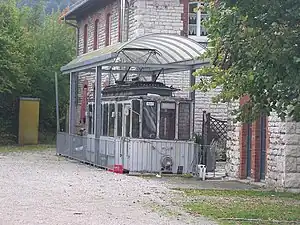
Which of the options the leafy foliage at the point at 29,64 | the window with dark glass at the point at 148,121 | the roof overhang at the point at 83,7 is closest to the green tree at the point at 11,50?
the leafy foliage at the point at 29,64

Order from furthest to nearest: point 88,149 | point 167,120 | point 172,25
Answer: point 172,25, point 88,149, point 167,120

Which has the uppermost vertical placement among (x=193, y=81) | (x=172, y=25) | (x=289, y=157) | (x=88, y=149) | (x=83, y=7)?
(x=83, y=7)

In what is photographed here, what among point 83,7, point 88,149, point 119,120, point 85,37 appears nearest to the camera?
point 119,120

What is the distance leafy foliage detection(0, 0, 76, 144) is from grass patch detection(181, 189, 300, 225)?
908 inches

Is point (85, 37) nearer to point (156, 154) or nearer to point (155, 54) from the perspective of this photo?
point (155, 54)

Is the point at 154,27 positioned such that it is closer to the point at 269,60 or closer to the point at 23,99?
the point at 23,99

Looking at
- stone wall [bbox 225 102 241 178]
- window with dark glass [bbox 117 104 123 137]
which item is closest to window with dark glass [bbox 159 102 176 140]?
window with dark glass [bbox 117 104 123 137]

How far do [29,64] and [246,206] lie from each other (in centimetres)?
2915

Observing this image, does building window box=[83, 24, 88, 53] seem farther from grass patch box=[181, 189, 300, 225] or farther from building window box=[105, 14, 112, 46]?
grass patch box=[181, 189, 300, 225]

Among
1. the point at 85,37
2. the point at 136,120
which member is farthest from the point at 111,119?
the point at 85,37

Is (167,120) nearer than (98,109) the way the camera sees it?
Yes

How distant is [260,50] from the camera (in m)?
12.9

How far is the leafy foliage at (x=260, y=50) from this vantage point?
12477 mm

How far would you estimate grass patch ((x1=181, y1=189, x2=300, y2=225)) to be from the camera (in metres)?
14.8
